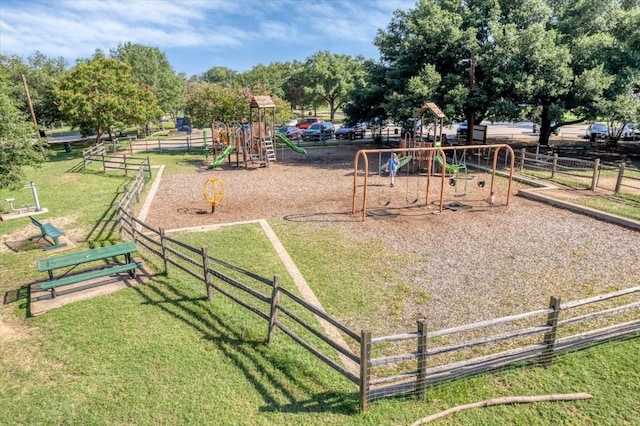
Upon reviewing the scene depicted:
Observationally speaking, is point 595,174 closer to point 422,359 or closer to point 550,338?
point 550,338

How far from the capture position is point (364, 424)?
16.1 ft

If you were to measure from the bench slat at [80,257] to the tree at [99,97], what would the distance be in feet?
68.5

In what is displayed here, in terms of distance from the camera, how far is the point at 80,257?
28.3 feet

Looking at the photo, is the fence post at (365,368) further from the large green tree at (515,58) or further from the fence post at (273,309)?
the large green tree at (515,58)

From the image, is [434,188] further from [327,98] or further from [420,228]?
[327,98]

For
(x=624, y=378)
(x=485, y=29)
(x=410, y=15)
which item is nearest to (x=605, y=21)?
(x=485, y=29)

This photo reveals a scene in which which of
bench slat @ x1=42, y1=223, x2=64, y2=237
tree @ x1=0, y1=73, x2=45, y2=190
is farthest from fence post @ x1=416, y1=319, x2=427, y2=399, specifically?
tree @ x1=0, y1=73, x2=45, y2=190

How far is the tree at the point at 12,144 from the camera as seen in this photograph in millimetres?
12922

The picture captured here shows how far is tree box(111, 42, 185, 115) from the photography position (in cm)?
4356

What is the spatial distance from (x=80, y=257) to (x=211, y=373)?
4.76 metres

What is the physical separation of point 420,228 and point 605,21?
67.4 feet

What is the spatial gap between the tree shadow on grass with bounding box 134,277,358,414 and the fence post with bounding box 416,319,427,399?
2.87 ft

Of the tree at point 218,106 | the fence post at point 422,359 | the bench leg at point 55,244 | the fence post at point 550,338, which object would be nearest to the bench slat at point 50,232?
the bench leg at point 55,244

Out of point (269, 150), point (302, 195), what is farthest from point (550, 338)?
point (269, 150)
